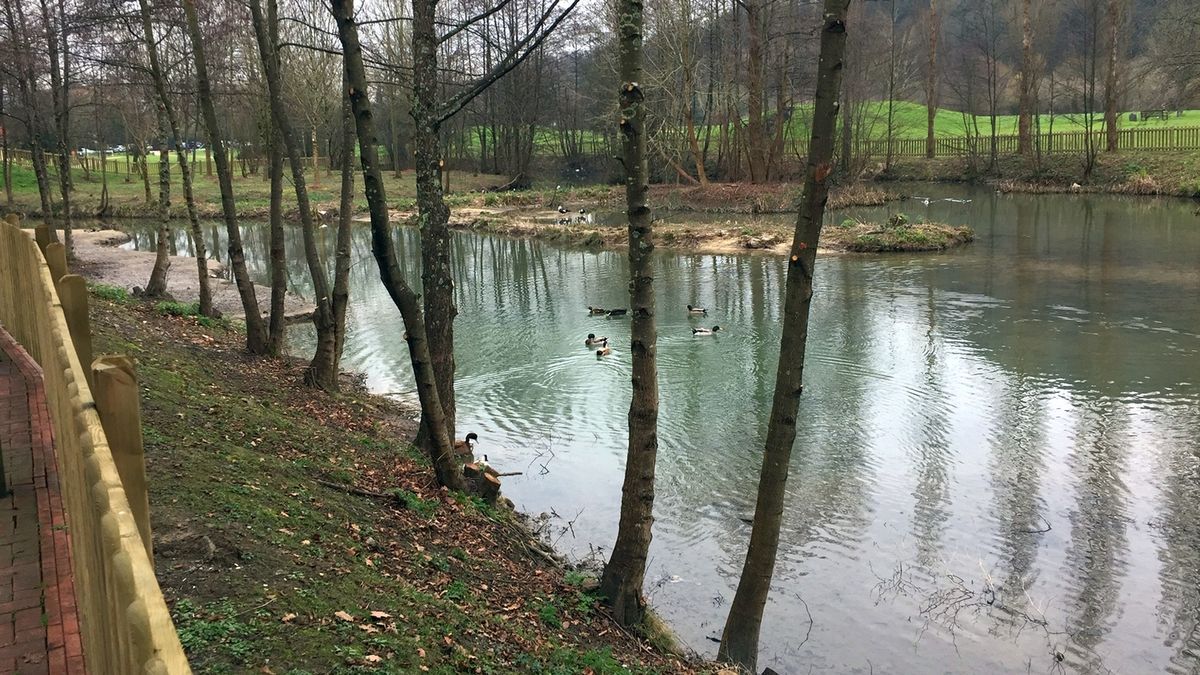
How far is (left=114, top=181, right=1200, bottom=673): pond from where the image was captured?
800cm

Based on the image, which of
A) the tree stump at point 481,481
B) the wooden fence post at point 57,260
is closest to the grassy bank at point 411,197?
the tree stump at point 481,481

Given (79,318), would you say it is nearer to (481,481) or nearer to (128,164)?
(481,481)

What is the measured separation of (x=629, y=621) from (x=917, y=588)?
9.76 feet

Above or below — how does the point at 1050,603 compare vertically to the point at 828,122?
below

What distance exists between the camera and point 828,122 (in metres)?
5.96

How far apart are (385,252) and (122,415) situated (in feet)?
17.1

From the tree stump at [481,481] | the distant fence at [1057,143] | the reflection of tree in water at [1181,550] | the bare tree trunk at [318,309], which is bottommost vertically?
the reflection of tree in water at [1181,550]

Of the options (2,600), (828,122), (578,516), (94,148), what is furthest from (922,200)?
(94,148)

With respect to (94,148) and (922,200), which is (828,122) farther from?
(94,148)

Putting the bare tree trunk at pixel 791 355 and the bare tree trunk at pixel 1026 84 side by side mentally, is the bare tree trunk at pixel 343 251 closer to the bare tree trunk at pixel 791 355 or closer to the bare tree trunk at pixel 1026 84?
the bare tree trunk at pixel 791 355

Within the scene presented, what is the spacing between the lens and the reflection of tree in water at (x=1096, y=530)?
7.85m

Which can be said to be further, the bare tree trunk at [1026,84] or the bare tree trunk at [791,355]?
the bare tree trunk at [1026,84]

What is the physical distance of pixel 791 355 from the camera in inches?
253

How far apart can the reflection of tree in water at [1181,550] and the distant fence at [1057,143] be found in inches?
1432
